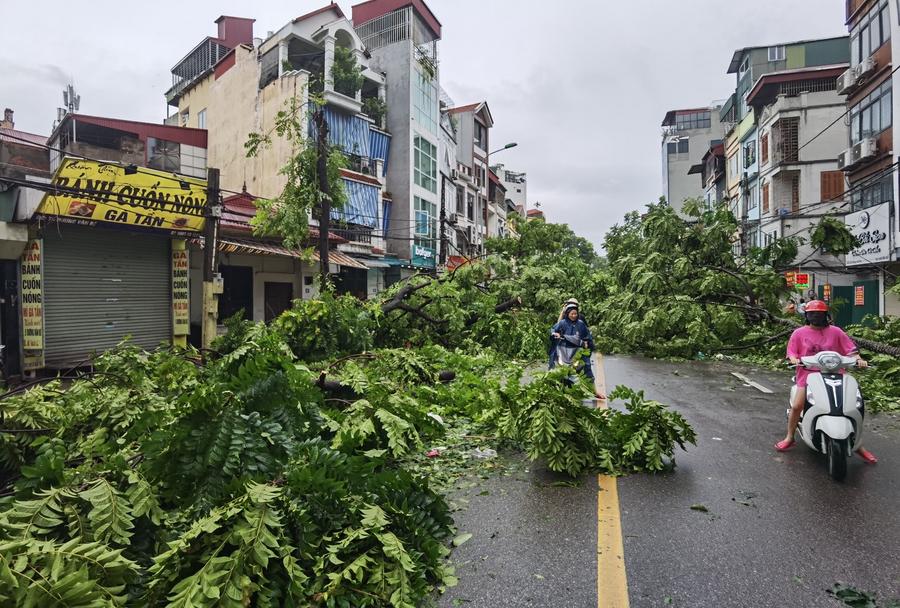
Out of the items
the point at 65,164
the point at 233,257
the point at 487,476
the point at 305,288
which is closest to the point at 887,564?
the point at 487,476

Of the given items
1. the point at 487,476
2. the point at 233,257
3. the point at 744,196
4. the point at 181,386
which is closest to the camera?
the point at 487,476

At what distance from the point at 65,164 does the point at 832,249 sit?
17843 millimetres

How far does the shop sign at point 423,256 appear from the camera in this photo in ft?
99.3

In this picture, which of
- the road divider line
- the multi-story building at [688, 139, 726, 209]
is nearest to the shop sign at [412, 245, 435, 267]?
the road divider line

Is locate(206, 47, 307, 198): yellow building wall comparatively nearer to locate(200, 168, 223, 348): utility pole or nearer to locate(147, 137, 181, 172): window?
locate(147, 137, 181, 172): window

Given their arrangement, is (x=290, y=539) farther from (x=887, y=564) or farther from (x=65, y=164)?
(x=65, y=164)

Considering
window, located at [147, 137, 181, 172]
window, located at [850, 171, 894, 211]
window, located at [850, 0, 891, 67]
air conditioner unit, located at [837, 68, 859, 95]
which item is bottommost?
window, located at [850, 171, 894, 211]

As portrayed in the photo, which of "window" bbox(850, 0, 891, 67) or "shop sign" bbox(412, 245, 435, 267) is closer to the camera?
"window" bbox(850, 0, 891, 67)

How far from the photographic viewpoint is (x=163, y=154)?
84.1ft

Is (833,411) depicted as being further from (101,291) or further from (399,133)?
(399,133)

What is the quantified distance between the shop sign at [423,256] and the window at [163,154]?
507 inches

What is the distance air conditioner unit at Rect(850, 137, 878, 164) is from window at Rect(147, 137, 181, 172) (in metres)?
29.7

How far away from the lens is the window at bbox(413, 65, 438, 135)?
97.0ft

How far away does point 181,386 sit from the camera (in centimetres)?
523
